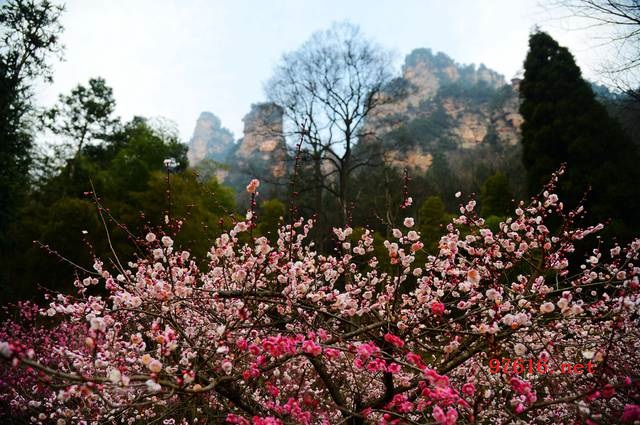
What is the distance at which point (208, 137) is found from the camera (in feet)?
490

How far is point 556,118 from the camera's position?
13.0 meters

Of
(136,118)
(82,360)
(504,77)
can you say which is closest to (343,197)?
(82,360)

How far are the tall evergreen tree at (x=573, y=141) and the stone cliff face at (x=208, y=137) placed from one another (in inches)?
5135

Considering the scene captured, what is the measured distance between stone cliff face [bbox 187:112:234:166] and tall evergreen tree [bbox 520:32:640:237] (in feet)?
428

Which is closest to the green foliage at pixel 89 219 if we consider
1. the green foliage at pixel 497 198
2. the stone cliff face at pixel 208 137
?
the green foliage at pixel 497 198

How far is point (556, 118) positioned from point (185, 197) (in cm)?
1481

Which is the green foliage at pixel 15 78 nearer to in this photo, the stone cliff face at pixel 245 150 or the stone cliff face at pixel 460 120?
the stone cliff face at pixel 245 150

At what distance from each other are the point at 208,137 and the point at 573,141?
152858 mm

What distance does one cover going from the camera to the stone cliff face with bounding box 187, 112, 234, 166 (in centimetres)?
13988

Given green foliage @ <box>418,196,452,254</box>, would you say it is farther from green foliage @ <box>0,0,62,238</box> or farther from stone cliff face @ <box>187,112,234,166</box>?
stone cliff face @ <box>187,112,234,166</box>

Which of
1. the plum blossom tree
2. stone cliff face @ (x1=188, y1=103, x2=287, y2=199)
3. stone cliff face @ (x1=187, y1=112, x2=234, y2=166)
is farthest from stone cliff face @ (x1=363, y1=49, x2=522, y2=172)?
stone cliff face @ (x1=187, y1=112, x2=234, y2=166)

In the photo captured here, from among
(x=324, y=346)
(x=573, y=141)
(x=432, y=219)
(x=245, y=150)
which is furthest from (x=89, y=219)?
(x=245, y=150)

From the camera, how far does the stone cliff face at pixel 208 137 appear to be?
5507 inches

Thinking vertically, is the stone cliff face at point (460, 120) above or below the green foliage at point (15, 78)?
above
